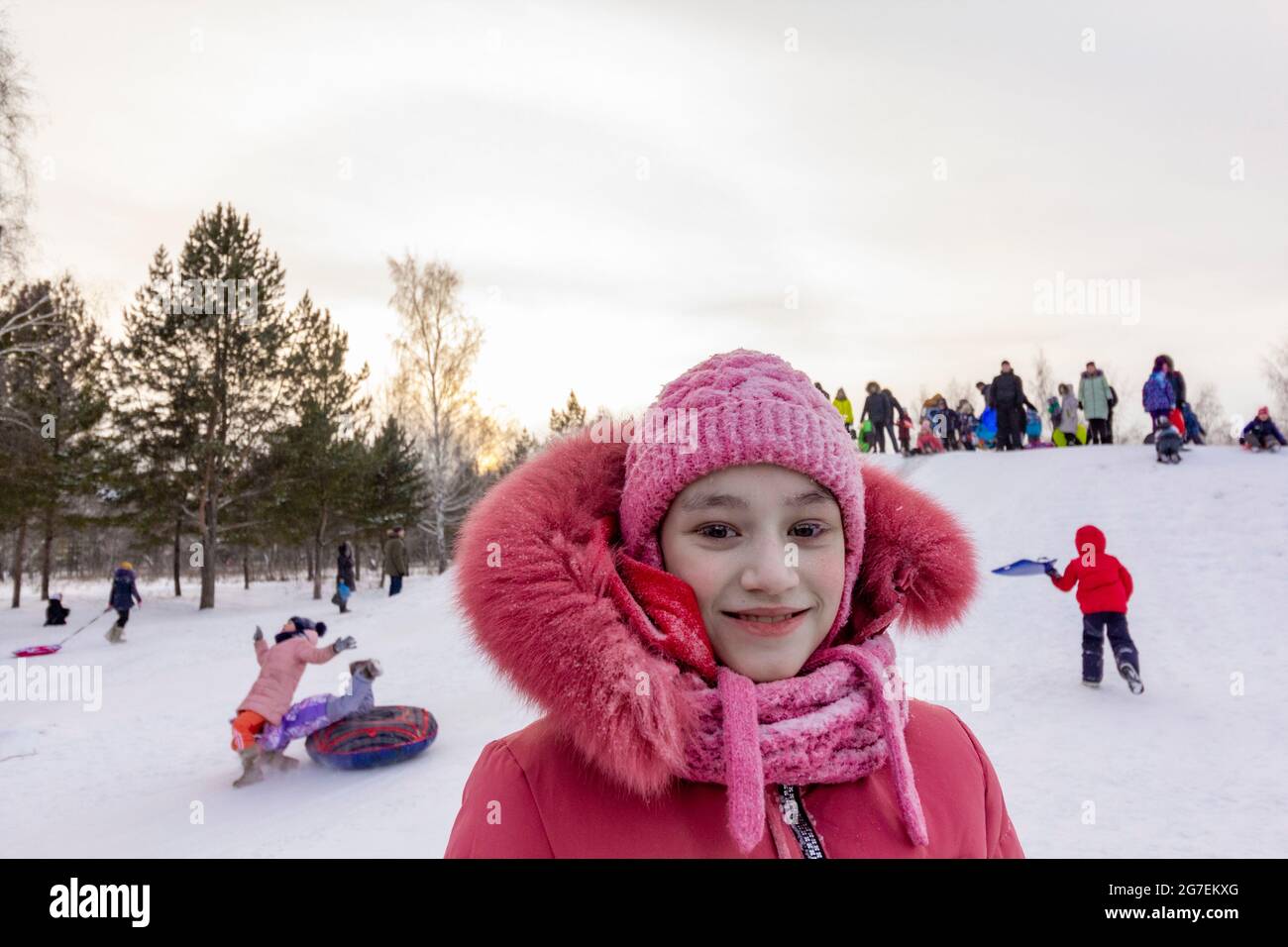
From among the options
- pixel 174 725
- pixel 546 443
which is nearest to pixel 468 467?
pixel 174 725

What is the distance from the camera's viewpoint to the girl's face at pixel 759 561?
4.51 feet

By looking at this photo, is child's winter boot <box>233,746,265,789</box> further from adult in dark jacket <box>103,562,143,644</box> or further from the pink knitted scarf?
adult in dark jacket <box>103,562,143,644</box>

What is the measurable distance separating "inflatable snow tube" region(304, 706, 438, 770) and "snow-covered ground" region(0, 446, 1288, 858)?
5.2 inches

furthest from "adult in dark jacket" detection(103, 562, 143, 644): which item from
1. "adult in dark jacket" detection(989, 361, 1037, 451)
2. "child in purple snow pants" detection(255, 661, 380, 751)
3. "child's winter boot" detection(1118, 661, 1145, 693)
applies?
"adult in dark jacket" detection(989, 361, 1037, 451)

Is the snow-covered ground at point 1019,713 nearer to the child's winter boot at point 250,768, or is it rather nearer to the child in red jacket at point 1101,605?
the child's winter boot at point 250,768

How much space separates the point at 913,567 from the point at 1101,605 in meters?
6.54

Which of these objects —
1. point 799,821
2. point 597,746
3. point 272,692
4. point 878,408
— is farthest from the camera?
point 878,408

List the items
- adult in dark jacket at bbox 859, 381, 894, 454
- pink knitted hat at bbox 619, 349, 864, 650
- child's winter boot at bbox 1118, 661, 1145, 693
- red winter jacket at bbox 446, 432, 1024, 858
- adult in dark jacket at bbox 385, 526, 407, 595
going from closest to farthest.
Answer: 1. red winter jacket at bbox 446, 432, 1024, 858
2. pink knitted hat at bbox 619, 349, 864, 650
3. child's winter boot at bbox 1118, 661, 1145, 693
4. adult in dark jacket at bbox 385, 526, 407, 595
5. adult in dark jacket at bbox 859, 381, 894, 454

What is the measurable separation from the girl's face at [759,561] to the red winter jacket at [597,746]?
0.38ft

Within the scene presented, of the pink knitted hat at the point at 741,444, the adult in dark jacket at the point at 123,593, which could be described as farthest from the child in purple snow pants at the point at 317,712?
the adult in dark jacket at the point at 123,593

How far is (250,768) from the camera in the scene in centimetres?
654

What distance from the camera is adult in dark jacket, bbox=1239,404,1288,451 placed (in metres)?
14.1

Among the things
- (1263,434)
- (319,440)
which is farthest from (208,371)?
(1263,434)

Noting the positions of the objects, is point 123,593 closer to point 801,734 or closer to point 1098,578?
point 1098,578
